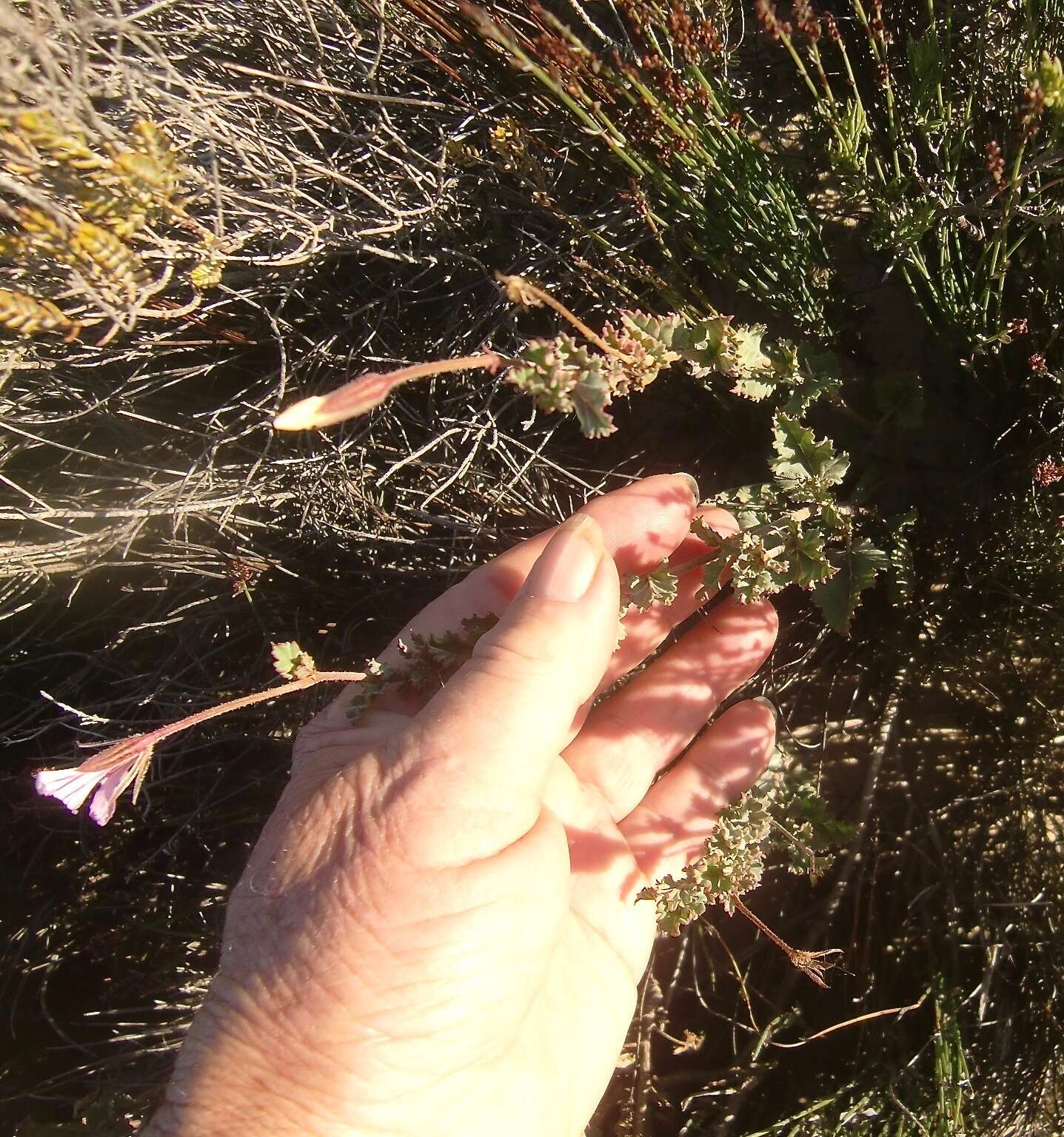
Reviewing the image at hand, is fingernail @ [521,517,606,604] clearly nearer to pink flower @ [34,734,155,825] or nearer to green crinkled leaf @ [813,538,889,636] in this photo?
green crinkled leaf @ [813,538,889,636]

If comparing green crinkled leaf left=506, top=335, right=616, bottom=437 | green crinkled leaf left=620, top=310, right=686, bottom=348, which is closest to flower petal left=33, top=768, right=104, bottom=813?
green crinkled leaf left=506, top=335, right=616, bottom=437

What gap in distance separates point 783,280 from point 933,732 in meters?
1.49

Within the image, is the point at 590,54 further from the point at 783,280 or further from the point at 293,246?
the point at 293,246

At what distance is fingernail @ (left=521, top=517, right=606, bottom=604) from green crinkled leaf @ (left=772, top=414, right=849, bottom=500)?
0.51 m

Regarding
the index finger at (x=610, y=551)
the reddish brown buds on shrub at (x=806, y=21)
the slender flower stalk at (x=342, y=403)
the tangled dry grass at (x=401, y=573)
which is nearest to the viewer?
the slender flower stalk at (x=342, y=403)

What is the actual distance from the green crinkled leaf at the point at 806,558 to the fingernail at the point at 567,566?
44 centimetres

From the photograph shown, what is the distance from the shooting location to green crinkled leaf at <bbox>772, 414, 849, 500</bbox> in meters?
2.00

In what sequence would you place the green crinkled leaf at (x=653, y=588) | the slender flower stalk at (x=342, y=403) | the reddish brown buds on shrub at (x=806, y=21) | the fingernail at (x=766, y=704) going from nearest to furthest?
1. the slender flower stalk at (x=342, y=403)
2. the reddish brown buds on shrub at (x=806, y=21)
3. the green crinkled leaf at (x=653, y=588)
4. the fingernail at (x=766, y=704)

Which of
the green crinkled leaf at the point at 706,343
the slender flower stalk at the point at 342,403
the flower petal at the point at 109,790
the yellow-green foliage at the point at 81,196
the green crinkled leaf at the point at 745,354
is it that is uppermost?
the yellow-green foliage at the point at 81,196

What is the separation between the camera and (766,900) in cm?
289

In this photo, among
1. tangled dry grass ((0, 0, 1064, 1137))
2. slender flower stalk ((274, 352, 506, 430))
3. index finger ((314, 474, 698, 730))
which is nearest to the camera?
slender flower stalk ((274, 352, 506, 430))

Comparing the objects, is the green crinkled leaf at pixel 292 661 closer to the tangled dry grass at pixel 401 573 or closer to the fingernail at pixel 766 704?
the tangled dry grass at pixel 401 573

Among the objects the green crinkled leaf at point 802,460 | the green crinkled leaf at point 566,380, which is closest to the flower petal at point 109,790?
the green crinkled leaf at point 566,380

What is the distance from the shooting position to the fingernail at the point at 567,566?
1817 mm
